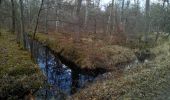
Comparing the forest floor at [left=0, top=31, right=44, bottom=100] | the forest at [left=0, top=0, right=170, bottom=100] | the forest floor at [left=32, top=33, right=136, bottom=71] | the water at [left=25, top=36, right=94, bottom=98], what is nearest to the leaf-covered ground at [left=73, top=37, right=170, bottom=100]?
the forest at [left=0, top=0, right=170, bottom=100]

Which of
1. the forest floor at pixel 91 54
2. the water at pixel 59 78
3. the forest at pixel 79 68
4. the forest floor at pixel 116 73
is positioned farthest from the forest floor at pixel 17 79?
the forest floor at pixel 91 54

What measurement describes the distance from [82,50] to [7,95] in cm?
1172

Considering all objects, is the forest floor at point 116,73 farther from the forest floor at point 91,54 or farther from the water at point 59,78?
the water at point 59,78

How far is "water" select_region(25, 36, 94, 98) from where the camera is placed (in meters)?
15.2

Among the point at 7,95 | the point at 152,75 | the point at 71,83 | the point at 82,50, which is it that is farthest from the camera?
the point at 82,50

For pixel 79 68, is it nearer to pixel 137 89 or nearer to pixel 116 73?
pixel 116 73

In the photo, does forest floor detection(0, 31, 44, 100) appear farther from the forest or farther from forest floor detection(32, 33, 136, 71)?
forest floor detection(32, 33, 136, 71)

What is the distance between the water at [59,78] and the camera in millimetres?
15155

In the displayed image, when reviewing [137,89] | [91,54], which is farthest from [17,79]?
[91,54]

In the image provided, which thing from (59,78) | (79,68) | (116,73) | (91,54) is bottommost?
(59,78)

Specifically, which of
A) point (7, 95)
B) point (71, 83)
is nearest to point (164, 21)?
point (71, 83)

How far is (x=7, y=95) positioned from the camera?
12344 millimetres

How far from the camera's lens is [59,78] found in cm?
1852

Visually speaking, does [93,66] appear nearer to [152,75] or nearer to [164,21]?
[152,75]
